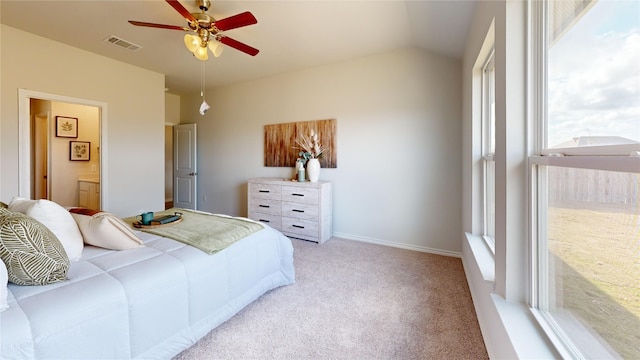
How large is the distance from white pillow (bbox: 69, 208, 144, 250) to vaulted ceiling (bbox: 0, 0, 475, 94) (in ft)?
6.82

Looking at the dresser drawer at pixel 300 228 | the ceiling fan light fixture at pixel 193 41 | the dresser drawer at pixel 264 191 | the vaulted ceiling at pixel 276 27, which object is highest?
the vaulted ceiling at pixel 276 27

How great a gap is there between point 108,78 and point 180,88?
1417 millimetres

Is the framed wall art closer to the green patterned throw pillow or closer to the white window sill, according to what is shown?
the green patterned throw pillow

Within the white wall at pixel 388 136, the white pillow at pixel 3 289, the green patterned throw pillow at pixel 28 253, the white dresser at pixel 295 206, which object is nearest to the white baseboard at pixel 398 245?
the white wall at pixel 388 136

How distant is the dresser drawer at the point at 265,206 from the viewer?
3.76 metres

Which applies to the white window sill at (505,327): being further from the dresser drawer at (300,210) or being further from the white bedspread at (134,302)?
the dresser drawer at (300,210)

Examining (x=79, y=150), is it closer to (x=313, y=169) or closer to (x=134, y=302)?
(x=313, y=169)

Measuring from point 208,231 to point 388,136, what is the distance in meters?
2.51

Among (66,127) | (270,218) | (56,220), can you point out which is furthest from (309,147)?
(66,127)

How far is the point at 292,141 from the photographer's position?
403 centimetres

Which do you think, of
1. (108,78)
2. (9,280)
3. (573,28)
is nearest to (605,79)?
(573,28)

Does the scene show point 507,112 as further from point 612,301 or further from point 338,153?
point 338,153

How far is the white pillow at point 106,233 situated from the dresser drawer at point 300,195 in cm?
215

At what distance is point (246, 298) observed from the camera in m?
1.83
